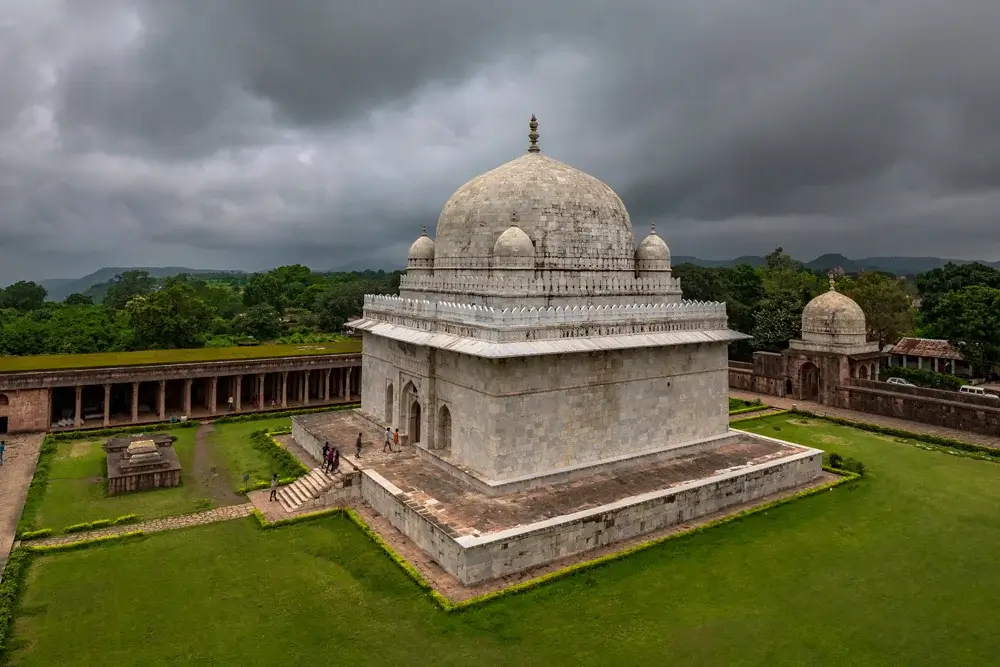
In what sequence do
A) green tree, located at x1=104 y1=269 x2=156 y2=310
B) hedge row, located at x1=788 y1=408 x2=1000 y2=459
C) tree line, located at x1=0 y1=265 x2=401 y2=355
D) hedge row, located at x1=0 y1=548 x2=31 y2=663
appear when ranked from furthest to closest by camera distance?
green tree, located at x1=104 y1=269 x2=156 y2=310 < tree line, located at x1=0 y1=265 x2=401 y2=355 < hedge row, located at x1=788 y1=408 x2=1000 y2=459 < hedge row, located at x1=0 y1=548 x2=31 y2=663

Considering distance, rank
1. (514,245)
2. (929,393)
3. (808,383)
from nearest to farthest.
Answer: (514,245), (929,393), (808,383)

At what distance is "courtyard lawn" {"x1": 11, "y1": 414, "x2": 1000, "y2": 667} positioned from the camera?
35.0 feet

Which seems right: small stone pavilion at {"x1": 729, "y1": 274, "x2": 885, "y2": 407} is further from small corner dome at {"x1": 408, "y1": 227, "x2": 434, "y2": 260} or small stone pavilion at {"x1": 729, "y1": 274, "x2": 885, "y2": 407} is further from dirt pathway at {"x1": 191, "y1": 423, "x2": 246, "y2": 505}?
dirt pathway at {"x1": 191, "y1": 423, "x2": 246, "y2": 505}

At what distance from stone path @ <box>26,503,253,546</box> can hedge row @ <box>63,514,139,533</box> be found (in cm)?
13

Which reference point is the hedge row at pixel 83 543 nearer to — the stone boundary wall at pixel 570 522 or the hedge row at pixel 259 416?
the stone boundary wall at pixel 570 522

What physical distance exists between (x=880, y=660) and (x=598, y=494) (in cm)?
716

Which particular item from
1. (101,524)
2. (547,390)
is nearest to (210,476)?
(101,524)

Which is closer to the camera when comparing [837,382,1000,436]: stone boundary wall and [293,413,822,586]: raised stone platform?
[293,413,822,586]: raised stone platform

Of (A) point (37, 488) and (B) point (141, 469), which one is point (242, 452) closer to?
(B) point (141, 469)

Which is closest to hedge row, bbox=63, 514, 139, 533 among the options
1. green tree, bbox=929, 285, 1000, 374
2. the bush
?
the bush

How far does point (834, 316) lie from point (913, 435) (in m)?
8.28

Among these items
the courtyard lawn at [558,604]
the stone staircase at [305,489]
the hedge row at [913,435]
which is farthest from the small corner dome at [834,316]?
the stone staircase at [305,489]

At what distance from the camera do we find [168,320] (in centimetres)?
4056

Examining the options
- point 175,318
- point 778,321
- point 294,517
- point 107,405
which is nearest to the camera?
point 294,517
